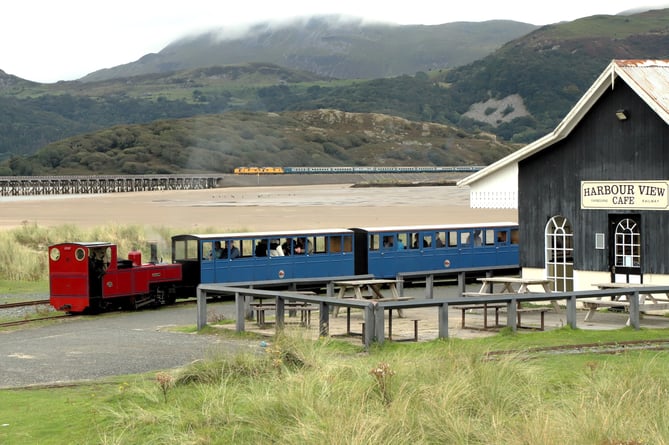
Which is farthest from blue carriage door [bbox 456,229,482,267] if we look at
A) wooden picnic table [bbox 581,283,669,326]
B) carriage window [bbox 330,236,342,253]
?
wooden picnic table [bbox 581,283,669,326]

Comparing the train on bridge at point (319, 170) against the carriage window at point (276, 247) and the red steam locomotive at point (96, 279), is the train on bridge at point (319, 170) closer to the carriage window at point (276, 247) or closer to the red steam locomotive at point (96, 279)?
the carriage window at point (276, 247)

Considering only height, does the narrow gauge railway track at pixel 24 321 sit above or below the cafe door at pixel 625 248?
below

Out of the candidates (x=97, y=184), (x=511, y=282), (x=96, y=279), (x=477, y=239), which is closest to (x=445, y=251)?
(x=477, y=239)

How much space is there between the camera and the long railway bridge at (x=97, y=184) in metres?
136

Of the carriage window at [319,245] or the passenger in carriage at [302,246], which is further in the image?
the carriage window at [319,245]

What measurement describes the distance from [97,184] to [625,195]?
127m

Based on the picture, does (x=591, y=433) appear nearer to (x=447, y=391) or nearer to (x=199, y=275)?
(x=447, y=391)

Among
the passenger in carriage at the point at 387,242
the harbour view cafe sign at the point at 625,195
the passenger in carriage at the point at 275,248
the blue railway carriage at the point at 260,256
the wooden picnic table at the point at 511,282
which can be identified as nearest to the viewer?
the wooden picnic table at the point at 511,282

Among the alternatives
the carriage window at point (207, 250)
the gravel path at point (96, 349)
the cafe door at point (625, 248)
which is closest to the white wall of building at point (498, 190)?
the cafe door at point (625, 248)

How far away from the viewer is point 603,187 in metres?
22.5

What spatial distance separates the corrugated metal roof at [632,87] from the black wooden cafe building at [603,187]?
25mm

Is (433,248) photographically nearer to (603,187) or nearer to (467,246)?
(467,246)

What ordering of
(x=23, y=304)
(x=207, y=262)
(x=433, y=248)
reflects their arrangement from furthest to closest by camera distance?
(x=433, y=248) < (x=207, y=262) < (x=23, y=304)

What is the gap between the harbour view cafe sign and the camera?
21.5m
